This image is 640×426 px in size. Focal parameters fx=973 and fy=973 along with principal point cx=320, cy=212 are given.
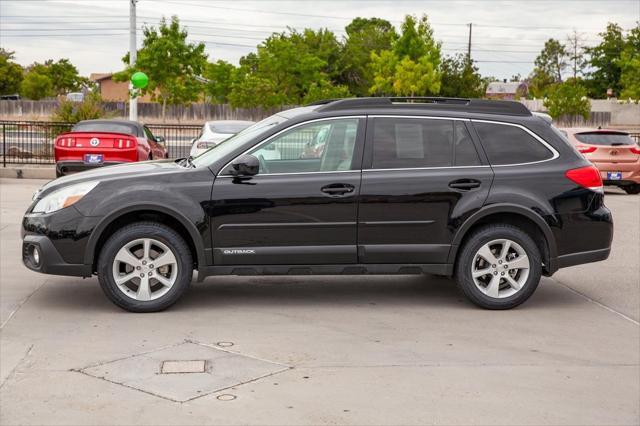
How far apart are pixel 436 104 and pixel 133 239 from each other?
115 inches

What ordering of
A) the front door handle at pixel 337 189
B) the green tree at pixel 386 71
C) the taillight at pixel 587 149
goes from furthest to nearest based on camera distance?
the green tree at pixel 386 71 < the taillight at pixel 587 149 < the front door handle at pixel 337 189

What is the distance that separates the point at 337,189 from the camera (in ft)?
26.8

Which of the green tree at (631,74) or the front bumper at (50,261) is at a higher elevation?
the green tree at (631,74)

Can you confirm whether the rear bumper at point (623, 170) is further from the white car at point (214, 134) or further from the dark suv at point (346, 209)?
the dark suv at point (346, 209)

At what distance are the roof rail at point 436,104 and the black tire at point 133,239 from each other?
168 centimetres

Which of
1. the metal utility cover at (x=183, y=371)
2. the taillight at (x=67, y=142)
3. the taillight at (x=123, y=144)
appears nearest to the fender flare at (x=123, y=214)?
the metal utility cover at (x=183, y=371)

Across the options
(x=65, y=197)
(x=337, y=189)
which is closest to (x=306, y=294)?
(x=337, y=189)

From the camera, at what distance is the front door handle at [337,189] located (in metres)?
8.15

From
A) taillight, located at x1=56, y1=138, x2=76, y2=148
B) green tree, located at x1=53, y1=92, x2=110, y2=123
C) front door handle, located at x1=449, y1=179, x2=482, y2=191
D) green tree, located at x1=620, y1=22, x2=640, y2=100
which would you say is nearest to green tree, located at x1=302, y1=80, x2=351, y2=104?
green tree, located at x1=620, y1=22, x2=640, y2=100

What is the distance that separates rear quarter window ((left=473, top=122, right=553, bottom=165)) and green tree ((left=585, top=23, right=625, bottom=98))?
81.5 meters

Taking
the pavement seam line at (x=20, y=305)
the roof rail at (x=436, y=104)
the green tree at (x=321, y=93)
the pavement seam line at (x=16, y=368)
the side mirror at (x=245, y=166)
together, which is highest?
the green tree at (x=321, y=93)

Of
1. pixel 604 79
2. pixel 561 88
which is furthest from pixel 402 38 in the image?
pixel 604 79

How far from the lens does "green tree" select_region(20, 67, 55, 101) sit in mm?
94750

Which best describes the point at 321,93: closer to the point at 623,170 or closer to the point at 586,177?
the point at 623,170
